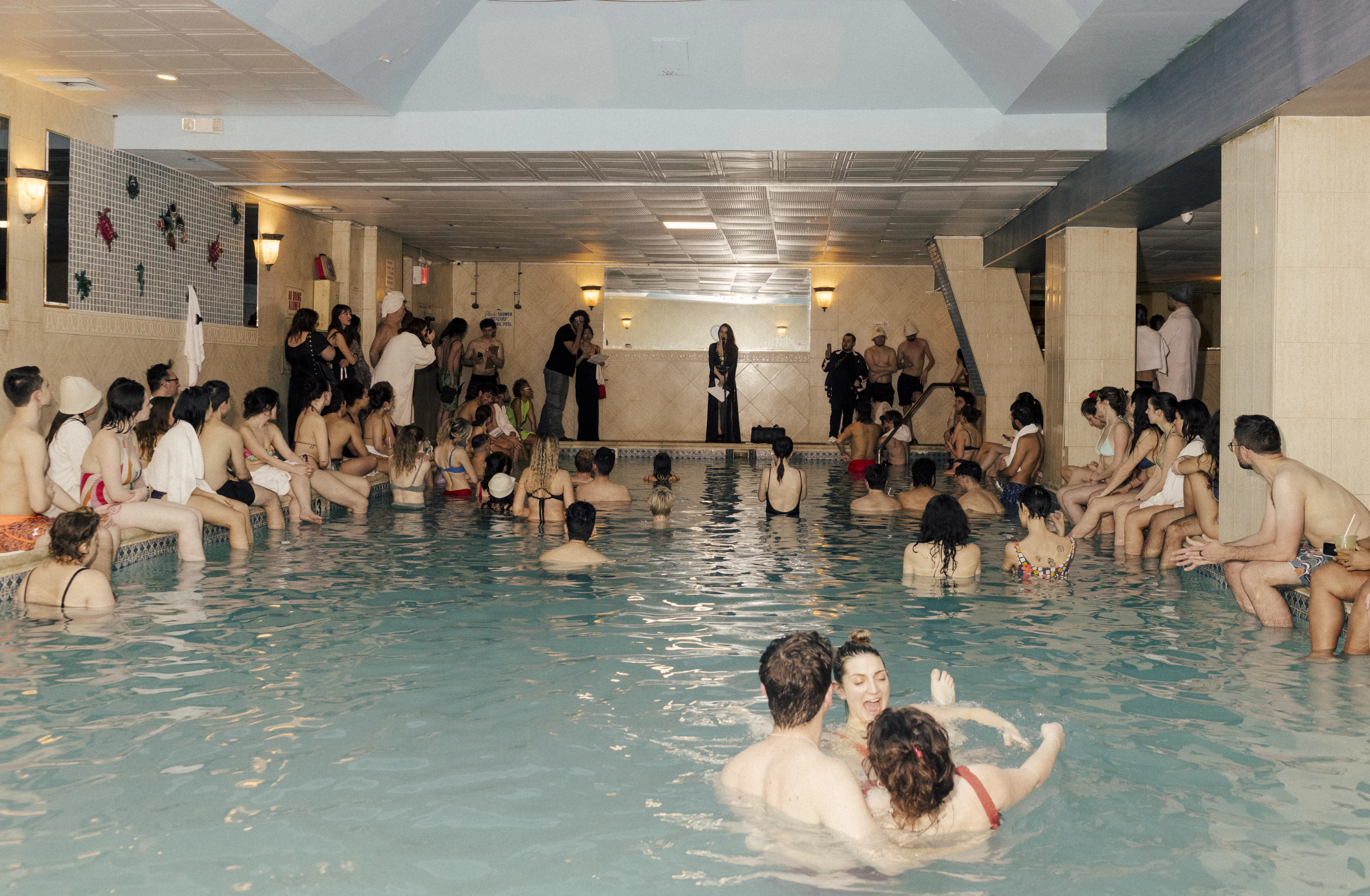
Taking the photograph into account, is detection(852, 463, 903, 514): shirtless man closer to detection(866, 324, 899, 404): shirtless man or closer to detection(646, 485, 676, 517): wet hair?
detection(646, 485, 676, 517): wet hair

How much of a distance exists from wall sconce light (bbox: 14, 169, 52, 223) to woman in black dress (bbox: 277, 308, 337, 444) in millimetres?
3835

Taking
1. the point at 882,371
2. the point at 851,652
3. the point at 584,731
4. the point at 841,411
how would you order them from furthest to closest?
the point at 882,371 < the point at 841,411 < the point at 584,731 < the point at 851,652

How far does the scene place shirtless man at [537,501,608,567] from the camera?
7.57 m

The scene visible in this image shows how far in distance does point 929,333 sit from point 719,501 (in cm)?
929

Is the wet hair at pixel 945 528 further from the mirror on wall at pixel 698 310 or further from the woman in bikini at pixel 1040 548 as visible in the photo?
Result: the mirror on wall at pixel 698 310

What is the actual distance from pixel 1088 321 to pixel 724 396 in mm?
8898

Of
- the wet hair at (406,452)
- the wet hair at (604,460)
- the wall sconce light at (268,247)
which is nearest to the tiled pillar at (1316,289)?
the wet hair at (604,460)

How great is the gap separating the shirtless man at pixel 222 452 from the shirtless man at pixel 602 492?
3065 millimetres

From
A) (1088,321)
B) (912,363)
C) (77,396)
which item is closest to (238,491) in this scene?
(77,396)

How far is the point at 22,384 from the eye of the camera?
6336mm

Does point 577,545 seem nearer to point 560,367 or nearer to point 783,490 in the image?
point 783,490

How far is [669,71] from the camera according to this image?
31.3 ft

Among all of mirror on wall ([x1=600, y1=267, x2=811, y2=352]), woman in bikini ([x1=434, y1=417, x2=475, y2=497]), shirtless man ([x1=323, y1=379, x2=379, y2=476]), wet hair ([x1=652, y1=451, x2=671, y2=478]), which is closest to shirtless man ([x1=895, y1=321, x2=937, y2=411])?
mirror on wall ([x1=600, y1=267, x2=811, y2=352])

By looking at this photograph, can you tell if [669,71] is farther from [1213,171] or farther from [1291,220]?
[1291,220]
